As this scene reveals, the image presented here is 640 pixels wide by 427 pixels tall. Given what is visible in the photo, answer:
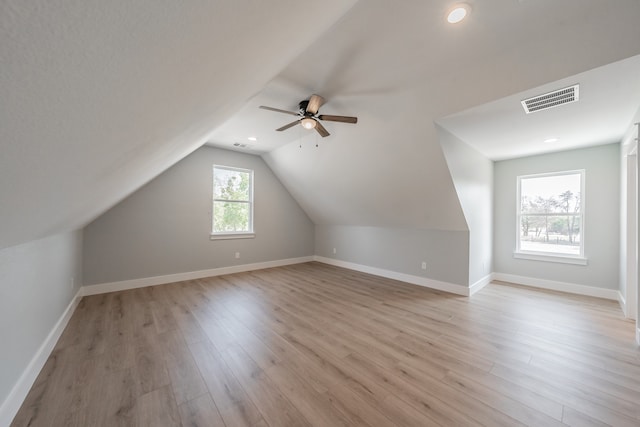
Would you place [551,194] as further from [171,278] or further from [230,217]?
[171,278]

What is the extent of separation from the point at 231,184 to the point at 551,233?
608 centimetres

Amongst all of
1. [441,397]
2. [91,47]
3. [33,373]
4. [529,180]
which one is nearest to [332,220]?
[529,180]

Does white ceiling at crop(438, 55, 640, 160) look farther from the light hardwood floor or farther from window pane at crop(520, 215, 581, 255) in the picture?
the light hardwood floor

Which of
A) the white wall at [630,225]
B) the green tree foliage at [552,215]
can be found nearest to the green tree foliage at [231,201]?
the green tree foliage at [552,215]

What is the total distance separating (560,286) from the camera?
4.02 metres

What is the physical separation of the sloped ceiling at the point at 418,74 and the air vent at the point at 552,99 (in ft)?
0.92

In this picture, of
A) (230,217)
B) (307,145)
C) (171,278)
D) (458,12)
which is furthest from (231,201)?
(458,12)

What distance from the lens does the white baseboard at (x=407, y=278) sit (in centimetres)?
389

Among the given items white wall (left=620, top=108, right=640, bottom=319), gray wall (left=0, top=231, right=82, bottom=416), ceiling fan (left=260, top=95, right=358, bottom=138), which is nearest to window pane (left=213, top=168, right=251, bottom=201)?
gray wall (left=0, top=231, right=82, bottom=416)

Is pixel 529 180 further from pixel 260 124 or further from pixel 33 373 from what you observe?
pixel 33 373

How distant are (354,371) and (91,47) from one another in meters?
2.26

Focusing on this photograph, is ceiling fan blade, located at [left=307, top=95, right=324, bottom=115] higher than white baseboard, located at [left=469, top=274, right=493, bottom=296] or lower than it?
higher

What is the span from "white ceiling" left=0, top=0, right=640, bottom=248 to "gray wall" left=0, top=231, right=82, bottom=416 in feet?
0.64

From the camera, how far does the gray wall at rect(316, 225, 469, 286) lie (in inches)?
154
